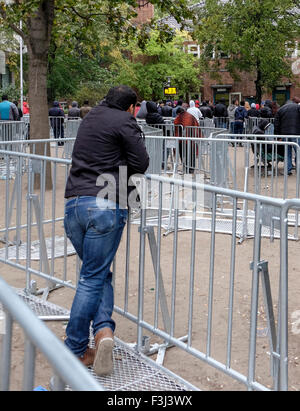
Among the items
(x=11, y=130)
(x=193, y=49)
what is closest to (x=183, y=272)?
(x=11, y=130)

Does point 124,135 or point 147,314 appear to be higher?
point 124,135

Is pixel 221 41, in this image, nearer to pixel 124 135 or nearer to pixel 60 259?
pixel 60 259

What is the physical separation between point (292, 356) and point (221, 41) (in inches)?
1257

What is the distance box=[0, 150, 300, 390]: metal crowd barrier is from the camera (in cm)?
362

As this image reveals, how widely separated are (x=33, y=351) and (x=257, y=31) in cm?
3340

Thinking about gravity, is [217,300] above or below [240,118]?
below

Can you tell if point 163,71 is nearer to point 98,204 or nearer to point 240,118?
point 240,118

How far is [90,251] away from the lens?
398cm

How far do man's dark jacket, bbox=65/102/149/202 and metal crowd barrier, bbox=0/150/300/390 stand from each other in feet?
1.31

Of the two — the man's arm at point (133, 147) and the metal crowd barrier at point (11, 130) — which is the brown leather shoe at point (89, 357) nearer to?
the man's arm at point (133, 147)

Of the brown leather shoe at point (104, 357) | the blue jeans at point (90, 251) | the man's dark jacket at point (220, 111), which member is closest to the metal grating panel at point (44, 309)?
the blue jeans at point (90, 251)
